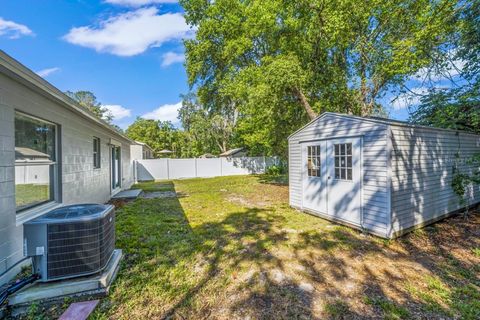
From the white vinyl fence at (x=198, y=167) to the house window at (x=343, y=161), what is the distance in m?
13.3

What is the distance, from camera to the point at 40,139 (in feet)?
12.2

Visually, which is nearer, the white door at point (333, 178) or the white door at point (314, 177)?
the white door at point (333, 178)

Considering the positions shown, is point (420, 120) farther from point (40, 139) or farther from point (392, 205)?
point (40, 139)

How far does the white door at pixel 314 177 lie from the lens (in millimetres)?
5656

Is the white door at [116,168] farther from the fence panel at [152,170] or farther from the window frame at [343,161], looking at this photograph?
the window frame at [343,161]

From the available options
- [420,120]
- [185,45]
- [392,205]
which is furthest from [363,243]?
[185,45]

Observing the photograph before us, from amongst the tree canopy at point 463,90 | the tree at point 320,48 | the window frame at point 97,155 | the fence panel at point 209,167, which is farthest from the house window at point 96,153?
the fence panel at point 209,167

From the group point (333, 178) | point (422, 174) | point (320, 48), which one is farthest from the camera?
point (320, 48)

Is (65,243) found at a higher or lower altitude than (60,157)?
lower

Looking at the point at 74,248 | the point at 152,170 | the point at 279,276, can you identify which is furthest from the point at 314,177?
the point at 152,170

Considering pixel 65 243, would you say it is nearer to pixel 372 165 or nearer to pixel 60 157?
pixel 60 157

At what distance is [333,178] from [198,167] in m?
13.3

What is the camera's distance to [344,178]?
512 cm

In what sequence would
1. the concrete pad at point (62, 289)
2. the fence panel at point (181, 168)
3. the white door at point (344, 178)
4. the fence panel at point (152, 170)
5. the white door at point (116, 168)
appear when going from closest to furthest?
the concrete pad at point (62, 289)
the white door at point (344, 178)
the white door at point (116, 168)
the fence panel at point (152, 170)
the fence panel at point (181, 168)
